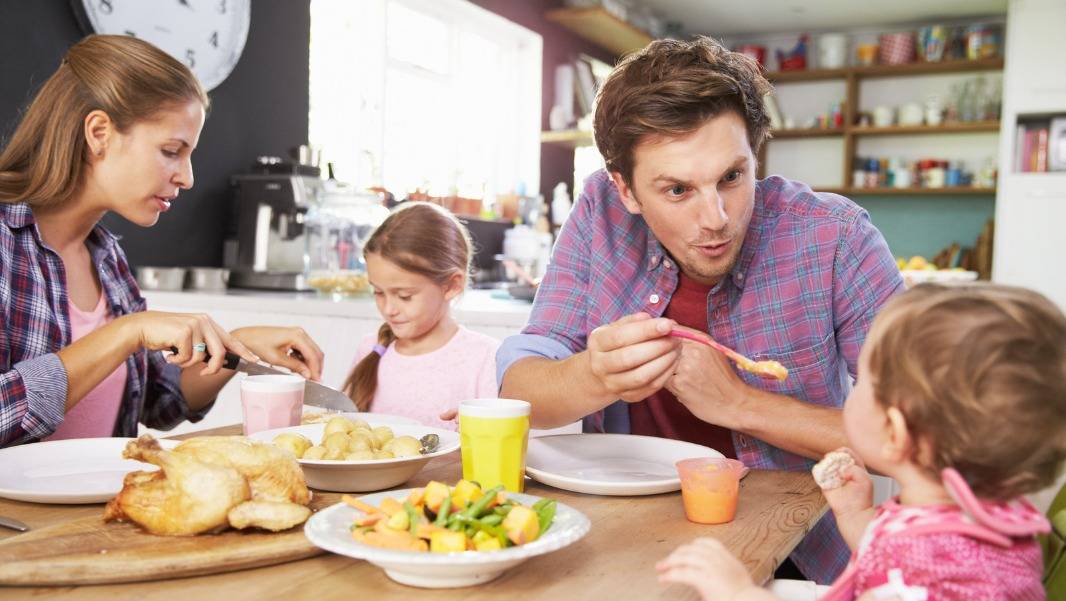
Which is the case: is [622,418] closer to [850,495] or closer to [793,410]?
[793,410]

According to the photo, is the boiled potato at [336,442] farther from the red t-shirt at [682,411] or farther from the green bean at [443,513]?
the red t-shirt at [682,411]

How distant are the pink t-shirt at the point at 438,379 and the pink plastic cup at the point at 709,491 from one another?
3.74 feet

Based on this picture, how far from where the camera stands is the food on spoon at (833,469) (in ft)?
3.23

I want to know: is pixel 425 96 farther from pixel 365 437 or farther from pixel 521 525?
pixel 521 525

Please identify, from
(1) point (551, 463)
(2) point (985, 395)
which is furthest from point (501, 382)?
(2) point (985, 395)

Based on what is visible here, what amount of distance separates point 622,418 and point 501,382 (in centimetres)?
26

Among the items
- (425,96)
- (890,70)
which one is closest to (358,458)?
(425,96)

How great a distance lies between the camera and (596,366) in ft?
4.14

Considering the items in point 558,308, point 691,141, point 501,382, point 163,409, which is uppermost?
point 691,141

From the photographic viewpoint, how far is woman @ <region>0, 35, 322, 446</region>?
1.52 m

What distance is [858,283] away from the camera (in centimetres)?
151

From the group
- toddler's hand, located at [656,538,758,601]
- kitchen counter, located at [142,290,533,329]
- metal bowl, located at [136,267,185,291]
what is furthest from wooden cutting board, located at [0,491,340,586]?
metal bowl, located at [136,267,185,291]

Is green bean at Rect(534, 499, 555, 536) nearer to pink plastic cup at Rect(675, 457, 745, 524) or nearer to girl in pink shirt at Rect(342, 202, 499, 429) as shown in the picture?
pink plastic cup at Rect(675, 457, 745, 524)

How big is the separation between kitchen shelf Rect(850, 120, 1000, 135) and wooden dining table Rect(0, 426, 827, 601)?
6227 millimetres
